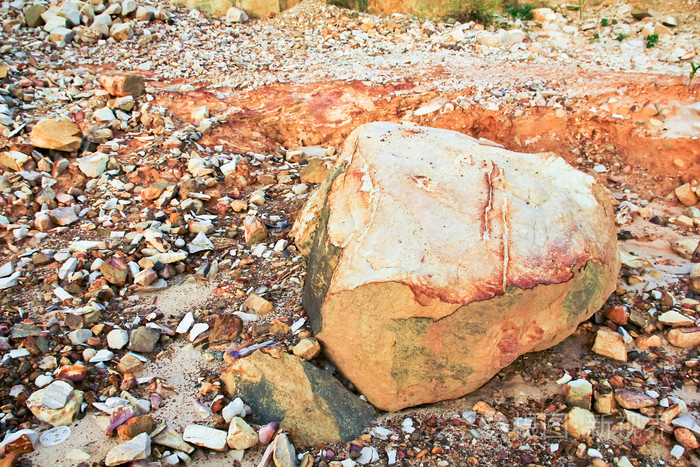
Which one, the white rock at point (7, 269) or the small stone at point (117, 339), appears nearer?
the small stone at point (117, 339)

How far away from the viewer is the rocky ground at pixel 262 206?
2184mm

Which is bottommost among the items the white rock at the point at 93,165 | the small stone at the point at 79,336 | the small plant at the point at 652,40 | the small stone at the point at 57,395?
the small stone at the point at 79,336

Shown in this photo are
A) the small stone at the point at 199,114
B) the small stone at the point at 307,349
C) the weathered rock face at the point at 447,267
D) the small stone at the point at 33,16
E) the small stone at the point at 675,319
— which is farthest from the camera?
the small stone at the point at 33,16

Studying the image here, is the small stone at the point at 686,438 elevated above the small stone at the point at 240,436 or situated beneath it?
situated beneath

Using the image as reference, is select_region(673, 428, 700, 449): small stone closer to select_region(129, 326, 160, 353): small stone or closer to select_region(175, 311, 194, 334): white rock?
select_region(175, 311, 194, 334): white rock

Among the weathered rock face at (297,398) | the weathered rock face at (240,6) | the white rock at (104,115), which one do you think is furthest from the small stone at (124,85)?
the weathered rock face at (297,398)

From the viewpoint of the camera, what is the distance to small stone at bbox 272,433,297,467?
1.99m

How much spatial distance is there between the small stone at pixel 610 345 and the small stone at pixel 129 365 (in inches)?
86.0

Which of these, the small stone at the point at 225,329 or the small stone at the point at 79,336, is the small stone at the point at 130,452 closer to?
the small stone at the point at 225,329

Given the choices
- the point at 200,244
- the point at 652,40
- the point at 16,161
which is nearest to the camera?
the point at 200,244

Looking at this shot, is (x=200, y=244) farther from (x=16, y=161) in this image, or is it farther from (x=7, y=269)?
(x=16, y=161)

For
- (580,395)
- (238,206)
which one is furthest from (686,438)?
(238,206)

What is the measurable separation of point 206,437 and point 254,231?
1448 millimetres

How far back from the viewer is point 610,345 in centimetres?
254
